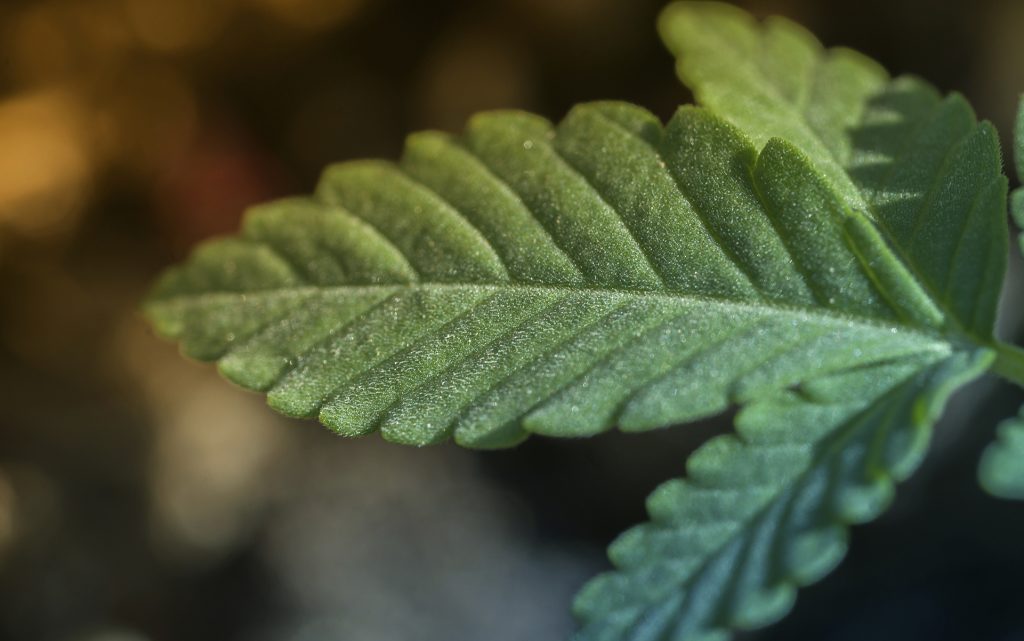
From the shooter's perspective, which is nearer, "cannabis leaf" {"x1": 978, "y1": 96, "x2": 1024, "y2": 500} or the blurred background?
"cannabis leaf" {"x1": 978, "y1": 96, "x2": 1024, "y2": 500}

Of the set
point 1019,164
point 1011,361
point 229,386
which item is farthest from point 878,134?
point 229,386

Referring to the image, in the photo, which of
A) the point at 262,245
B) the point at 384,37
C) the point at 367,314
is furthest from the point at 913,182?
the point at 384,37

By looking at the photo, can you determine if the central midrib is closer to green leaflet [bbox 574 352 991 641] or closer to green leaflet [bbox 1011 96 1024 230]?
green leaflet [bbox 574 352 991 641]

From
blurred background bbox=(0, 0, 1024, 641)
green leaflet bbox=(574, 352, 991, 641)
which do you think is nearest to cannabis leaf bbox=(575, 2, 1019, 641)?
green leaflet bbox=(574, 352, 991, 641)

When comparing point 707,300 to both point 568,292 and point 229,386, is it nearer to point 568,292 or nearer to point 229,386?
point 568,292

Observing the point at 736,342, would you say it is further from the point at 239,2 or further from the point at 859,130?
the point at 239,2

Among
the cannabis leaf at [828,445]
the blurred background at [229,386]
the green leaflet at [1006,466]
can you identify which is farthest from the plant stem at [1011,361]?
the blurred background at [229,386]

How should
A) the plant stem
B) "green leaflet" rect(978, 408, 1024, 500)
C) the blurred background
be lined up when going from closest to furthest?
1. "green leaflet" rect(978, 408, 1024, 500)
2. the plant stem
3. the blurred background
